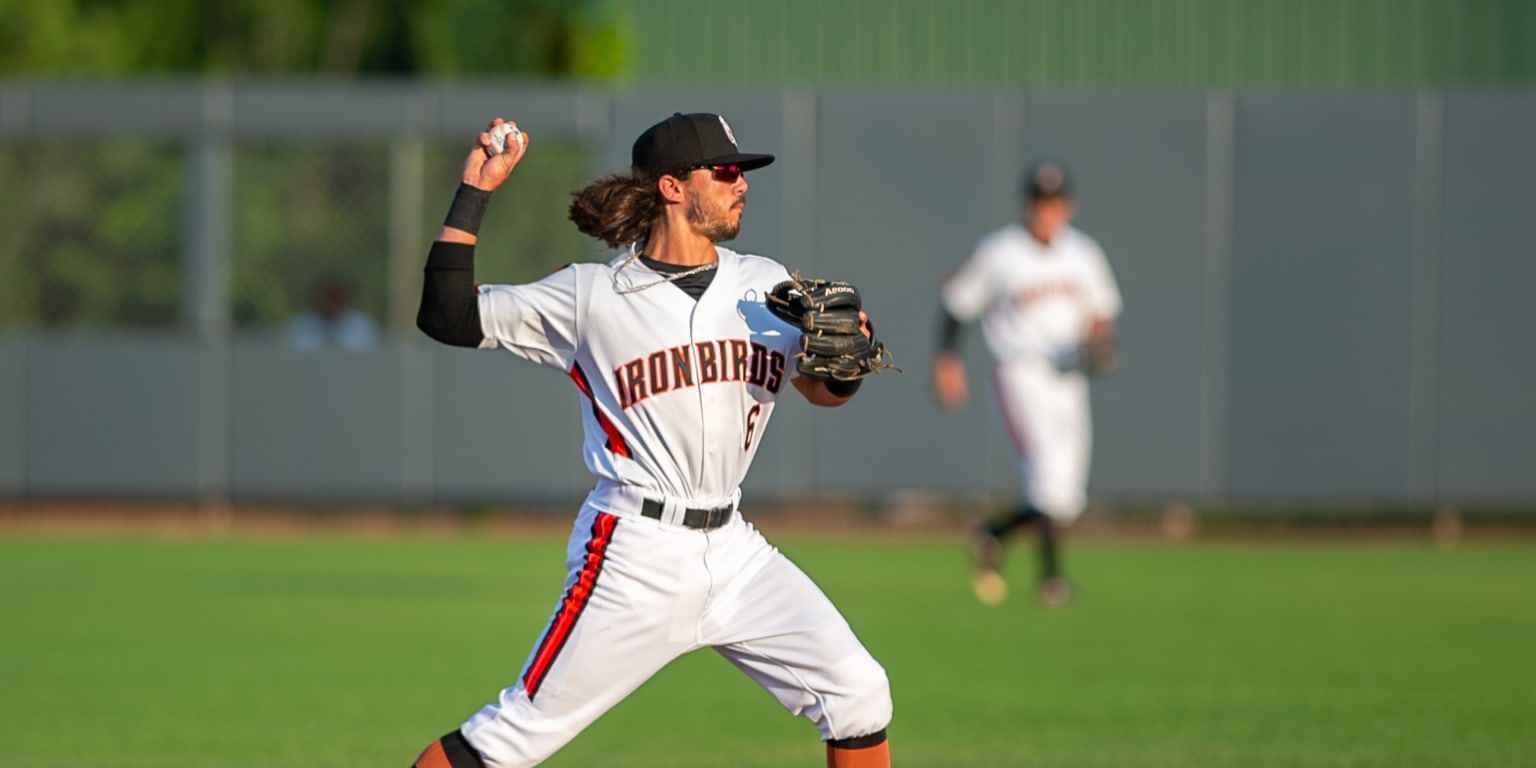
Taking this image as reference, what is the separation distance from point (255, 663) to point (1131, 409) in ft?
36.6

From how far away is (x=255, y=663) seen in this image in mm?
11281

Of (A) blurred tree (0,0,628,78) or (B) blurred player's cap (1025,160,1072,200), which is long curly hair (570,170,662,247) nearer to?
(B) blurred player's cap (1025,160,1072,200)

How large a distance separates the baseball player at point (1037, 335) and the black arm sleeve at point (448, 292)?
8.70 m

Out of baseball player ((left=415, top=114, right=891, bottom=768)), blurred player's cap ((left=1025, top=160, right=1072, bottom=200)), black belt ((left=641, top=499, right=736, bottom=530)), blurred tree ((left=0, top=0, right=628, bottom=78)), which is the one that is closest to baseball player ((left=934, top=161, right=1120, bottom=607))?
blurred player's cap ((left=1025, top=160, right=1072, bottom=200))

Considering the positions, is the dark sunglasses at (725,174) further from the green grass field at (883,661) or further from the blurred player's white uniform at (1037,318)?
the blurred player's white uniform at (1037,318)

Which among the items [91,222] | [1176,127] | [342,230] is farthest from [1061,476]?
[91,222]

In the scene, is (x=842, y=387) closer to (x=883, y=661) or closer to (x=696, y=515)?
(x=696, y=515)

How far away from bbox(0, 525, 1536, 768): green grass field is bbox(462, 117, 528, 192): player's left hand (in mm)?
3172

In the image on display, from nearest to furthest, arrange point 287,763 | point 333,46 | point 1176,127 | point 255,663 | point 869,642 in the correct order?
point 287,763, point 255,663, point 869,642, point 1176,127, point 333,46

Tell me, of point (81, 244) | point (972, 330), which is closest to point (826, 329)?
point (972, 330)

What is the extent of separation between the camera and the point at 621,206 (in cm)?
624

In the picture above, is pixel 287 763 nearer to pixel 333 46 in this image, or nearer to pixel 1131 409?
pixel 1131 409

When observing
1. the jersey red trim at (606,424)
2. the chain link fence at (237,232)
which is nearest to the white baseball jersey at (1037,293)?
the chain link fence at (237,232)

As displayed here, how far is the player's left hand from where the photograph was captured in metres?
5.86
